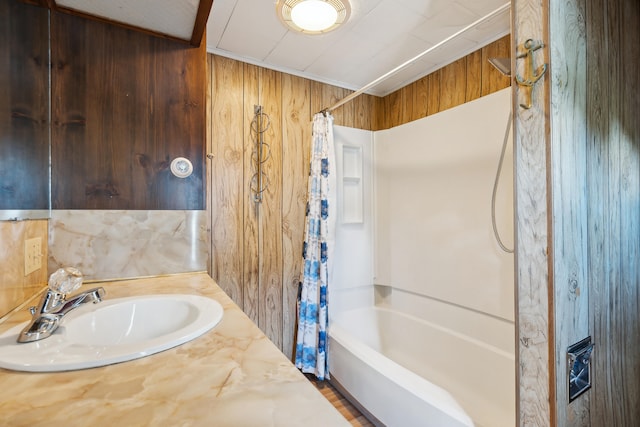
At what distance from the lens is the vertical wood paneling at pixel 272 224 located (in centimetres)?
218

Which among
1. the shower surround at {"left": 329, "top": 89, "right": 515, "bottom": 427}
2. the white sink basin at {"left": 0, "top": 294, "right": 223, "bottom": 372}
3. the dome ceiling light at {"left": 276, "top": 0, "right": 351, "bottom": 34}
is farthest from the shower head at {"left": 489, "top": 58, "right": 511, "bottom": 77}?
the white sink basin at {"left": 0, "top": 294, "right": 223, "bottom": 372}

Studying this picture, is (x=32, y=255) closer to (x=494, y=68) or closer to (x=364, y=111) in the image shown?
(x=364, y=111)

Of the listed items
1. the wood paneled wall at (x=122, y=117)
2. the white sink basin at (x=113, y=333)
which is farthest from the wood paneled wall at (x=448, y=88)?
the white sink basin at (x=113, y=333)

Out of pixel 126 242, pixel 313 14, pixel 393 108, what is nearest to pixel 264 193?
pixel 126 242

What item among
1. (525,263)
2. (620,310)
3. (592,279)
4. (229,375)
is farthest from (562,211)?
(229,375)

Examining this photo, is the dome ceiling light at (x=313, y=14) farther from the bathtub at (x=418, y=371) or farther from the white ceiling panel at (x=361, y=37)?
the bathtub at (x=418, y=371)

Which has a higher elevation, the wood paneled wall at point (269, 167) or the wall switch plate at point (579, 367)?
the wood paneled wall at point (269, 167)

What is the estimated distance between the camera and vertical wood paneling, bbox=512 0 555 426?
2.72 feet

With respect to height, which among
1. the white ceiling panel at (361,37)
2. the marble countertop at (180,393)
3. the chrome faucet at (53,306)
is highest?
the white ceiling panel at (361,37)

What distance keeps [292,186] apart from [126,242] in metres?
1.27

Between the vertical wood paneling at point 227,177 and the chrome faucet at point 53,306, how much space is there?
128 cm

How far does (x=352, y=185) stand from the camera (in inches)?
99.3

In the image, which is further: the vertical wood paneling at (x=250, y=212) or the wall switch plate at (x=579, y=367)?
the vertical wood paneling at (x=250, y=212)

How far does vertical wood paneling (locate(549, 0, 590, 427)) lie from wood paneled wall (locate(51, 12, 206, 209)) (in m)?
1.41
